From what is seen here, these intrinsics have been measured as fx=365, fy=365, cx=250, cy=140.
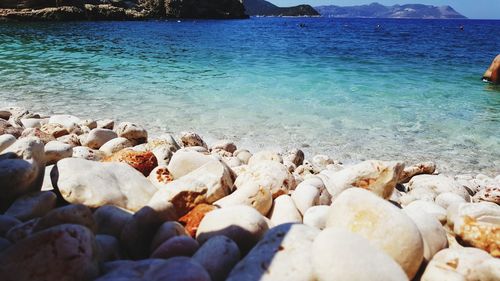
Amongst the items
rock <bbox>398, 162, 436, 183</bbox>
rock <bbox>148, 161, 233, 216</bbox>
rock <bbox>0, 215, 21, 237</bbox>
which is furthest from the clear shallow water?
rock <bbox>0, 215, 21, 237</bbox>

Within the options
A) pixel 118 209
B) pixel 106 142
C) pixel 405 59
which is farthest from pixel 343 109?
pixel 405 59

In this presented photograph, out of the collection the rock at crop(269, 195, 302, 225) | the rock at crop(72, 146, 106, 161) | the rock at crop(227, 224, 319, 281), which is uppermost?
the rock at crop(227, 224, 319, 281)

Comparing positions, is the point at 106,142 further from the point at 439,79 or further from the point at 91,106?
the point at 439,79

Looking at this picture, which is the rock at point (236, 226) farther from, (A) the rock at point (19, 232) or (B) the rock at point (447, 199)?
(B) the rock at point (447, 199)

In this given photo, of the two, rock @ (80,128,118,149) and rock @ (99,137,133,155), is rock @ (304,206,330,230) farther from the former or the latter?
rock @ (80,128,118,149)

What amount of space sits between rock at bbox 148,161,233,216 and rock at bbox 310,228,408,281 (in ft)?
4.41

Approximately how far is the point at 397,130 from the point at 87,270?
6971 mm

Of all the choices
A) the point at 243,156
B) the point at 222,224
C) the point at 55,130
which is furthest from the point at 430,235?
the point at 55,130

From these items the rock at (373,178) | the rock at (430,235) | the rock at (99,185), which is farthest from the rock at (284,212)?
the rock at (99,185)

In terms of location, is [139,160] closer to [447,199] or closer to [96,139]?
[96,139]

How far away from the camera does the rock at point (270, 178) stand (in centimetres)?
356

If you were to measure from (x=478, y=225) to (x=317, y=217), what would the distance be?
125 centimetres

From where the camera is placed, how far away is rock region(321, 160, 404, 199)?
372cm

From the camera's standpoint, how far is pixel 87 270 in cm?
196
